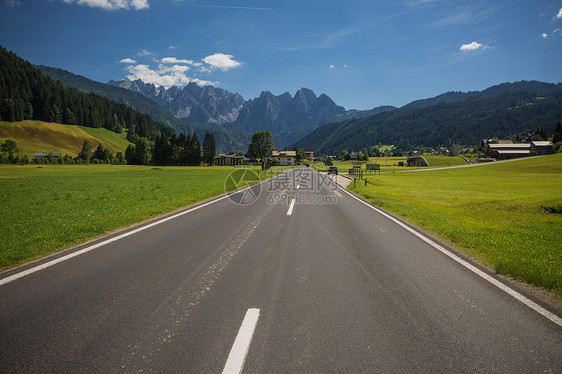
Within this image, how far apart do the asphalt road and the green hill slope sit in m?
119

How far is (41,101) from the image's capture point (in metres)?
121

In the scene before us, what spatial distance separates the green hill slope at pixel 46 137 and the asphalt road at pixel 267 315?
390 ft

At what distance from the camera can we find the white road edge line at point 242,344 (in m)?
2.34

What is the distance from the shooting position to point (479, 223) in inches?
361

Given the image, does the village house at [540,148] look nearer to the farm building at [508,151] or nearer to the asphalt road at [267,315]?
the farm building at [508,151]

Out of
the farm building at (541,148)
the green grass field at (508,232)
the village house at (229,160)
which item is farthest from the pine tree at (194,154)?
the farm building at (541,148)

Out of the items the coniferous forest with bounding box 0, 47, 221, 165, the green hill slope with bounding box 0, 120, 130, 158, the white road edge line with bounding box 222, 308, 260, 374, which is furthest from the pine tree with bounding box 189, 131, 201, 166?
the white road edge line with bounding box 222, 308, 260, 374

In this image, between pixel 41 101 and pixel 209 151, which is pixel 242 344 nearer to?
pixel 209 151

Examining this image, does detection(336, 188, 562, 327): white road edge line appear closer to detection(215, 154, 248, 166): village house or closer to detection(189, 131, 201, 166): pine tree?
detection(189, 131, 201, 166): pine tree

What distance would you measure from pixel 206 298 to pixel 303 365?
183 centimetres

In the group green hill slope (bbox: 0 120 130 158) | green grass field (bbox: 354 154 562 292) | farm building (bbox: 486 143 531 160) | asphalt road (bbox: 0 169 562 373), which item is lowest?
green grass field (bbox: 354 154 562 292)

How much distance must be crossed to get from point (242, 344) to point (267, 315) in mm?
622

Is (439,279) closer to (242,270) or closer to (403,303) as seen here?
(403,303)

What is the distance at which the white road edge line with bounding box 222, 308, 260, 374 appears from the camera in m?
2.34
